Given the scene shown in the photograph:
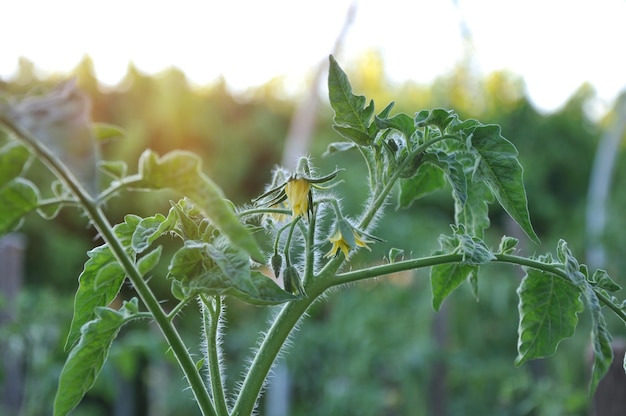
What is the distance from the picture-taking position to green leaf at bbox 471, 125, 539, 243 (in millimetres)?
734

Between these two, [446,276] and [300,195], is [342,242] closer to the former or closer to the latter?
[300,195]

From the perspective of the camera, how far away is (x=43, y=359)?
303 cm

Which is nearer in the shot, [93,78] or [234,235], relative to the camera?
[234,235]

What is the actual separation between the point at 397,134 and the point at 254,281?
0.93 feet

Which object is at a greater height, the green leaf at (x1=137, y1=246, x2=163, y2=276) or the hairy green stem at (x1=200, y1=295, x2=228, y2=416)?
the green leaf at (x1=137, y1=246, x2=163, y2=276)

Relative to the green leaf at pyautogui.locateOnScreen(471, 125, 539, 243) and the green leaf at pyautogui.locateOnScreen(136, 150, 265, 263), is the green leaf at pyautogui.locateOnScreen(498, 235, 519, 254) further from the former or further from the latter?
the green leaf at pyautogui.locateOnScreen(136, 150, 265, 263)

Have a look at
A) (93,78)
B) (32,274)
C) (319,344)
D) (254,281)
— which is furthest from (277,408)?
(254,281)

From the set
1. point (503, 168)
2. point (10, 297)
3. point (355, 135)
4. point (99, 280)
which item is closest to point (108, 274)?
point (99, 280)

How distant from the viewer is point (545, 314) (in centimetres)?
80

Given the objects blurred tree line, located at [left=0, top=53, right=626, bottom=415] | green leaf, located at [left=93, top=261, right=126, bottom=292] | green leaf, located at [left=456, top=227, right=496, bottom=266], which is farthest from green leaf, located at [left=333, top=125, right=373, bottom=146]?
blurred tree line, located at [left=0, top=53, right=626, bottom=415]

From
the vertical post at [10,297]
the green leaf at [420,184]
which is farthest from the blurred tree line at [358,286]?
the green leaf at [420,184]

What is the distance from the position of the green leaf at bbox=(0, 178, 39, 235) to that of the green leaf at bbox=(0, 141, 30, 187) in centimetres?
1

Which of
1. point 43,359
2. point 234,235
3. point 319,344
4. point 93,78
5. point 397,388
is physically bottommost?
point 397,388

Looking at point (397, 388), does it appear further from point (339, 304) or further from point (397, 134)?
point (397, 134)
